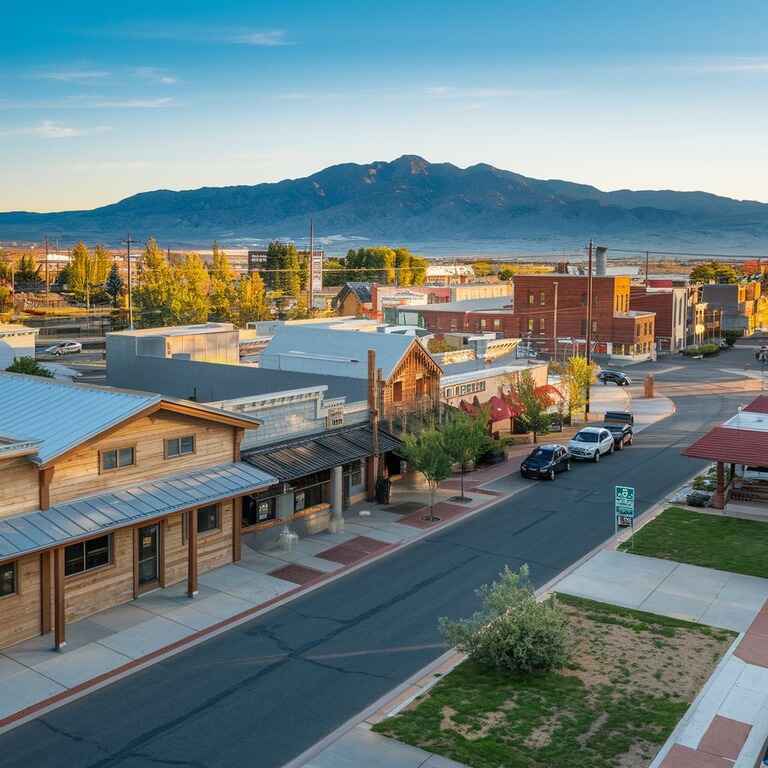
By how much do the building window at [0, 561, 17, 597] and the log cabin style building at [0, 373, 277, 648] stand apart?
0.02 meters

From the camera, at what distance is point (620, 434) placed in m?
49.5

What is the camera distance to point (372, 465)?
123 feet

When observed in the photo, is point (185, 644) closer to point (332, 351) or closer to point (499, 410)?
point (332, 351)

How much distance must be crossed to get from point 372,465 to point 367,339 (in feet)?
26.3

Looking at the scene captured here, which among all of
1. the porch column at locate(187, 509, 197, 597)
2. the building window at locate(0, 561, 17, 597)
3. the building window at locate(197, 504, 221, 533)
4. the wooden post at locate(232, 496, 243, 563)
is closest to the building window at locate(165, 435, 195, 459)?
the porch column at locate(187, 509, 197, 597)

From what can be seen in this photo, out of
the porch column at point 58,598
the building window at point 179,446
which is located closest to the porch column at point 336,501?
the building window at point 179,446

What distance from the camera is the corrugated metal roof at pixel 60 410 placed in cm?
2336

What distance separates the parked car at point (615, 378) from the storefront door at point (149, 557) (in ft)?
190

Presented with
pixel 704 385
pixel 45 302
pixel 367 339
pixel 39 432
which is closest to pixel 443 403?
pixel 367 339

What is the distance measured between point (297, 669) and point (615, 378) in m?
61.4

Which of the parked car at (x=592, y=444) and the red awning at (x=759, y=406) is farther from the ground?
the red awning at (x=759, y=406)

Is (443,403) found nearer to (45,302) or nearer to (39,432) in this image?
(39,432)

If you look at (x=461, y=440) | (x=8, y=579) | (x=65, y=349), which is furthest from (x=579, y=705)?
(x=65, y=349)

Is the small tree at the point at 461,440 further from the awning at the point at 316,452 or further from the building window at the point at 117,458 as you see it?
the building window at the point at 117,458
